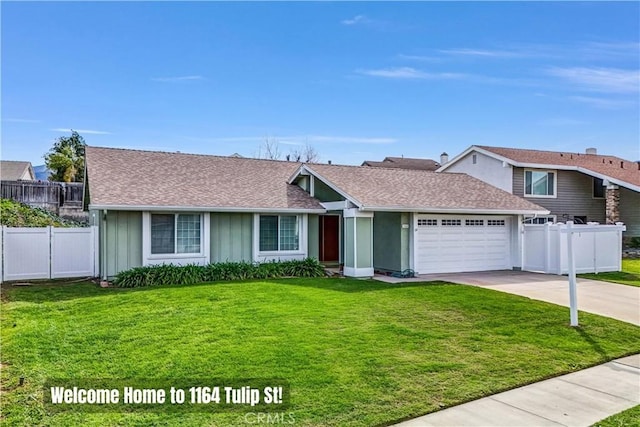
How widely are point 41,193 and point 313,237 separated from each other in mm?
14252

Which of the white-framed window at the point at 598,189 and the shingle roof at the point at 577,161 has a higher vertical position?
the shingle roof at the point at 577,161

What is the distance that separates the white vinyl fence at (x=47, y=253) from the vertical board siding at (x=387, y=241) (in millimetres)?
9796

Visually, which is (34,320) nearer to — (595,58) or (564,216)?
(595,58)

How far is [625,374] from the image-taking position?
21.3 feet

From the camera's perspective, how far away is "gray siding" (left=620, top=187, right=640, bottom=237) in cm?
2609

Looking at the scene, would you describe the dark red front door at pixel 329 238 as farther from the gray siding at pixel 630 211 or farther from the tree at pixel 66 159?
the tree at pixel 66 159

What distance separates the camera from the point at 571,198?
81.6ft

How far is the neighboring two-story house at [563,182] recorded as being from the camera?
23.7 metres

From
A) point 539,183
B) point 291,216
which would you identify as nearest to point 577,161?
point 539,183

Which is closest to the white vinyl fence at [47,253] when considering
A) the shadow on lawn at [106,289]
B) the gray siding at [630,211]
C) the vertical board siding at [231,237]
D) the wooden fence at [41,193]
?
the shadow on lawn at [106,289]

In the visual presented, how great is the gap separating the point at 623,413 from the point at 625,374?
1.68 m

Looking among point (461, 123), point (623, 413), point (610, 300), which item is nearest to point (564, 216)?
point (461, 123)

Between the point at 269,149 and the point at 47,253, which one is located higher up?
the point at 269,149

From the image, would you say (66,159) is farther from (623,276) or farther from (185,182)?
(623,276)
